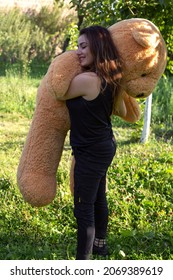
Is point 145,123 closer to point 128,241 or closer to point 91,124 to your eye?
point 128,241

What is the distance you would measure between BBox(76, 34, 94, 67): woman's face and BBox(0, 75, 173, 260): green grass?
1.37m

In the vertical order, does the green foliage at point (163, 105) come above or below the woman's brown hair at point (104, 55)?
below

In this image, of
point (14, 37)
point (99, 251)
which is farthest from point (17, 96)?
point (14, 37)

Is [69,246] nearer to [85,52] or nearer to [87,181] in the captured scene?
[87,181]

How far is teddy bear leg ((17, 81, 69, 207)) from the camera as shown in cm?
250

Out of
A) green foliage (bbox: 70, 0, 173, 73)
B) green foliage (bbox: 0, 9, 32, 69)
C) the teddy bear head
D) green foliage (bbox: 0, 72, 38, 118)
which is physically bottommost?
green foliage (bbox: 0, 72, 38, 118)

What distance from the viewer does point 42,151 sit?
2.54m

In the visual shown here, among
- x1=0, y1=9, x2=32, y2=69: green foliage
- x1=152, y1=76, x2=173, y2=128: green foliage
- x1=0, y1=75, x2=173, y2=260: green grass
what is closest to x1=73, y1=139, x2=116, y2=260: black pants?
x1=0, y1=75, x2=173, y2=260: green grass

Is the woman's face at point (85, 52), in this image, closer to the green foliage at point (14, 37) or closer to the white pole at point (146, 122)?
the white pole at point (146, 122)

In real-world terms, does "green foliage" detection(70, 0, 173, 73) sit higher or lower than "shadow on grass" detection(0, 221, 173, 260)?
higher

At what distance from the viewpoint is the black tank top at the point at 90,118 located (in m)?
2.22

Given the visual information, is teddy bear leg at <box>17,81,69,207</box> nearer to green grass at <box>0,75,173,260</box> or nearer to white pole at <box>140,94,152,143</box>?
green grass at <box>0,75,173,260</box>

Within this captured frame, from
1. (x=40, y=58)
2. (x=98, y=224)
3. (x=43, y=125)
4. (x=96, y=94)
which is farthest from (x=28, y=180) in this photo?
(x=40, y=58)

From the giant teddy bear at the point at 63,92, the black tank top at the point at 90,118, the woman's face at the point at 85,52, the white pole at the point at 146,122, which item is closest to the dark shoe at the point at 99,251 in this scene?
the giant teddy bear at the point at 63,92
